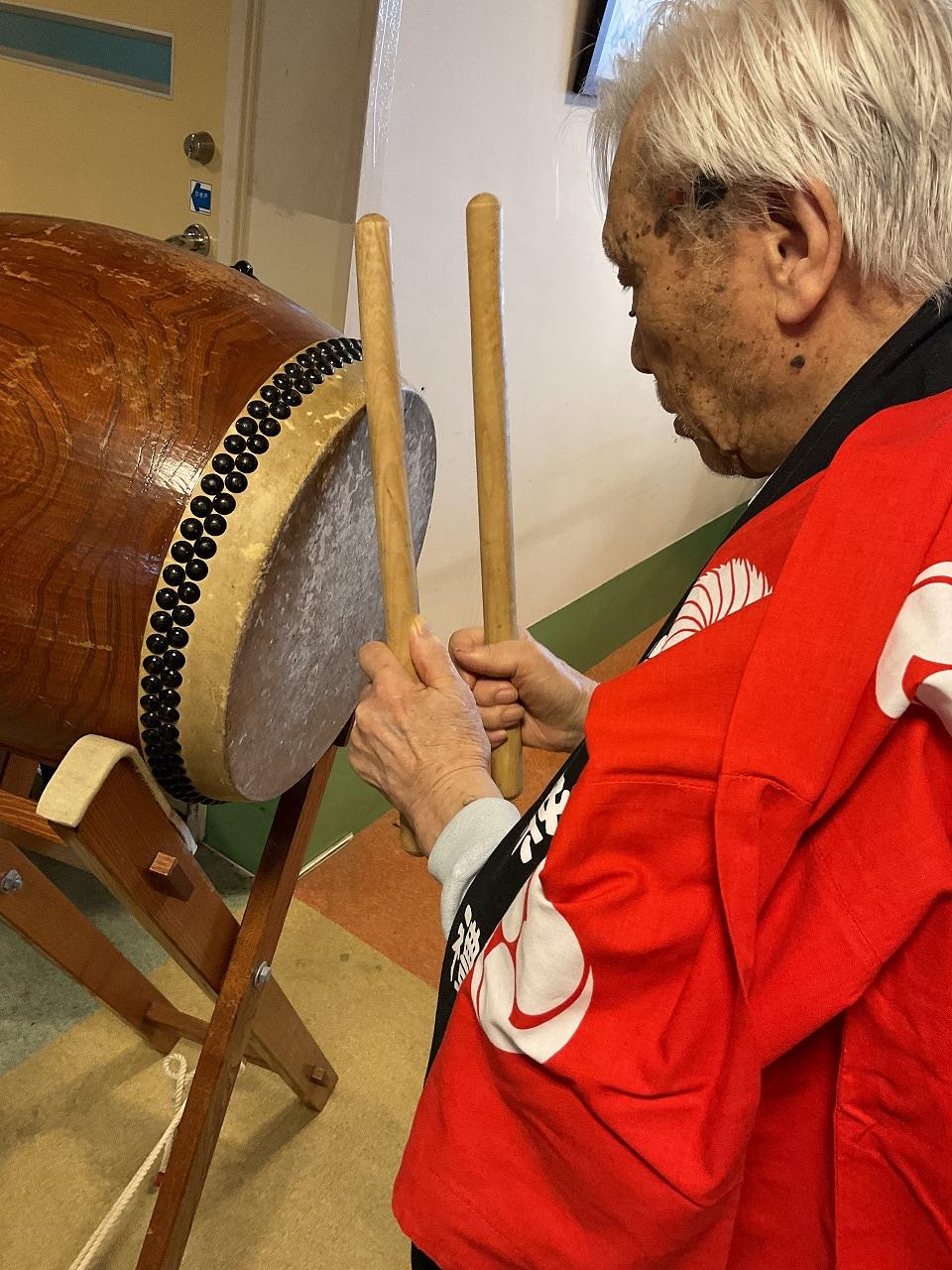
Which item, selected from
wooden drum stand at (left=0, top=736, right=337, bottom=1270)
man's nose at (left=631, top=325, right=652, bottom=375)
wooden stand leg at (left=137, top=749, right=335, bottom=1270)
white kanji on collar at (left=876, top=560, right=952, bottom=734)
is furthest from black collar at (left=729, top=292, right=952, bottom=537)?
wooden stand leg at (left=137, top=749, right=335, bottom=1270)

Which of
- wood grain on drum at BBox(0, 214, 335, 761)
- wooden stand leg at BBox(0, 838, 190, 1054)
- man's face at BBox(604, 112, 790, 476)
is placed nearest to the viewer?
man's face at BBox(604, 112, 790, 476)

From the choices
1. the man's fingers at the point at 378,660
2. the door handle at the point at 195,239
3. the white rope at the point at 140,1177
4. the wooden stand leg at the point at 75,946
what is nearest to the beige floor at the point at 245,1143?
the white rope at the point at 140,1177

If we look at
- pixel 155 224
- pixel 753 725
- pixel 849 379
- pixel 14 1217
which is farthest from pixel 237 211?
pixel 14 1217

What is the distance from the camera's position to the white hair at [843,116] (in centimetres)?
58

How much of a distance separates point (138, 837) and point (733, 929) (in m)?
0.63

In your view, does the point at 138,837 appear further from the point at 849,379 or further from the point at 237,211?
the point at 237,211

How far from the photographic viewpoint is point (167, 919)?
1023mm

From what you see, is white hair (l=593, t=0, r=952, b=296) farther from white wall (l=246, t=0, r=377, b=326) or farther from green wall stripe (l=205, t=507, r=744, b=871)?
green wall stripe (l=205, t=507, r=744, b=871)

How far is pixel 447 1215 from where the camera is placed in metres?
0.64

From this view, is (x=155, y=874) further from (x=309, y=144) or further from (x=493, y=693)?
(x=309, y=144)

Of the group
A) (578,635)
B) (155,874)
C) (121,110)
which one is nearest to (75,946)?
(155,874)

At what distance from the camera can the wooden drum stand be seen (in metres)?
0.87

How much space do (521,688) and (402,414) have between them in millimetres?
346

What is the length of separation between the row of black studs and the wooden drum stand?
5cm
